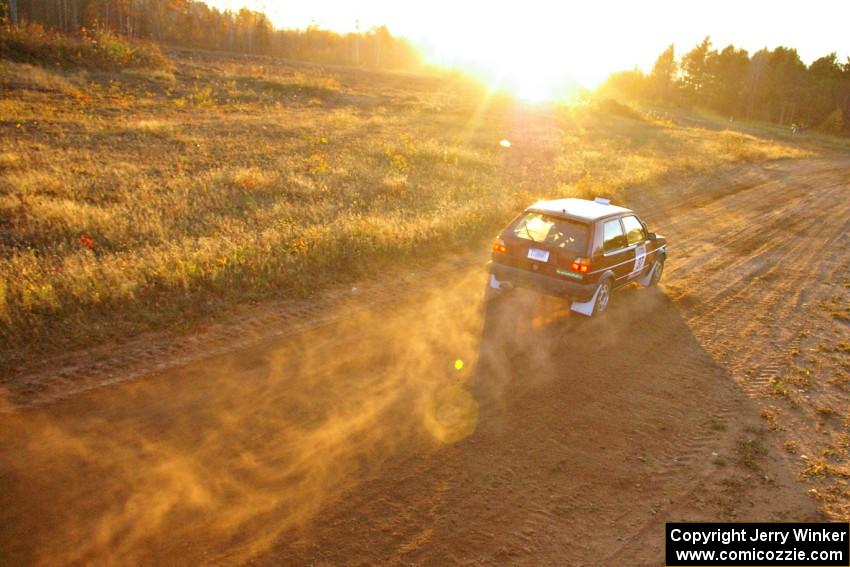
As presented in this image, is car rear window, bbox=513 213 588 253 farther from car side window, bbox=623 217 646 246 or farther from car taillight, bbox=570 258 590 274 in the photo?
car side window, bbox=623 217 646 246

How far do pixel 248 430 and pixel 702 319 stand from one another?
7134 mm

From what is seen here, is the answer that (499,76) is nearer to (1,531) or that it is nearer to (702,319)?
(702,319)

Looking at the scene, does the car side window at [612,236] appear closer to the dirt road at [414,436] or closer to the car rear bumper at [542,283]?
the car rear bumper at [542,283]

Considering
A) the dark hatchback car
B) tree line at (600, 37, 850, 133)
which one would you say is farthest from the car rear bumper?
tree line at (600, 37, 850, 133)

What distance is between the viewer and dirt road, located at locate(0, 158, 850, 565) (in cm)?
425

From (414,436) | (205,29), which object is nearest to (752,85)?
(205,29)

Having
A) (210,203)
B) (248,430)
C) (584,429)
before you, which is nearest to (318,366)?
(248,430)

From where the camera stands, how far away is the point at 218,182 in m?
15.7

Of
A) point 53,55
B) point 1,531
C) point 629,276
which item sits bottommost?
point 1,531

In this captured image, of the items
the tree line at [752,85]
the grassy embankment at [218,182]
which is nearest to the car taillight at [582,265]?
the grassy embankment at [218,182]

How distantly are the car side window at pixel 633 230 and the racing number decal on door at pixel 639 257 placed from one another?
11 centimetres

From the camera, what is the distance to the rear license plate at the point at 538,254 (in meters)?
8.42

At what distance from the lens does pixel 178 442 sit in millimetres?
5164

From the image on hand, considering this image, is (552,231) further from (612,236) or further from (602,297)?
(602,297)
